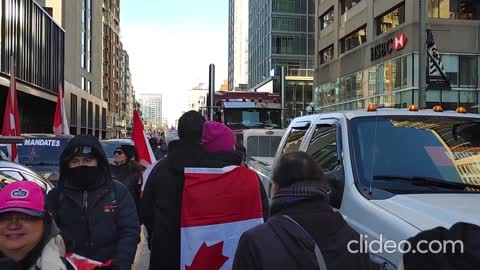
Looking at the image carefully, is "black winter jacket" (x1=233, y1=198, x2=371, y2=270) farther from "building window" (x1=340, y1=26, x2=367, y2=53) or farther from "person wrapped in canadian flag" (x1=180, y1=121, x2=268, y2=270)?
"building window" (x1=340, y1=26, x2=367, y2=53)

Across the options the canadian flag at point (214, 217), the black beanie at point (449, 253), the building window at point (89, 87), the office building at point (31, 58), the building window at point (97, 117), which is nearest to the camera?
the black beanie at point (449, 253)

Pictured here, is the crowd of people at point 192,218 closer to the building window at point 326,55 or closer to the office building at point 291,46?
the building window at point 326,55

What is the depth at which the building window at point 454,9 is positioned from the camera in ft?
102

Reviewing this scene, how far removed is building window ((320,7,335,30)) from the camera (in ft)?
156

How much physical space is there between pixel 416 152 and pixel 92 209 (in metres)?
2.40

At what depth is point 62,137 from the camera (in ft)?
40.8

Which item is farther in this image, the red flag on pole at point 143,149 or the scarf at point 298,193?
the red flag on pole at point 143,149

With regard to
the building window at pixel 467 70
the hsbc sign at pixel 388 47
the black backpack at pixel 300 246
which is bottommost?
the black backpack at pixel 300 246

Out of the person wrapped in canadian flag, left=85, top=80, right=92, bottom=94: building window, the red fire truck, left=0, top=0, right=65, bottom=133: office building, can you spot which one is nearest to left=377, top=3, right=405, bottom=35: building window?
the red fire truck

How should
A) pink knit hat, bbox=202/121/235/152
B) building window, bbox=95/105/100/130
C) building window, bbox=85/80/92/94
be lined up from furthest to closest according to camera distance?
1. building window, bbox=95/105/100/130
2. building window, bbox=85/80/92/94
3. pink knit hat, bbox=202/121/235/152

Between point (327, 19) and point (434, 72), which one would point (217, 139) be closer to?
point (434, 72)

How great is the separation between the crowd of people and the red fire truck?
17.0 metres

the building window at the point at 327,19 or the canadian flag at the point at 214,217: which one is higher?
the building window at the point at 327,19

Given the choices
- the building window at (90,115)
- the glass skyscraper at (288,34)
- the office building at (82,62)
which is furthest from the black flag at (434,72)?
the building window at (90,115)
